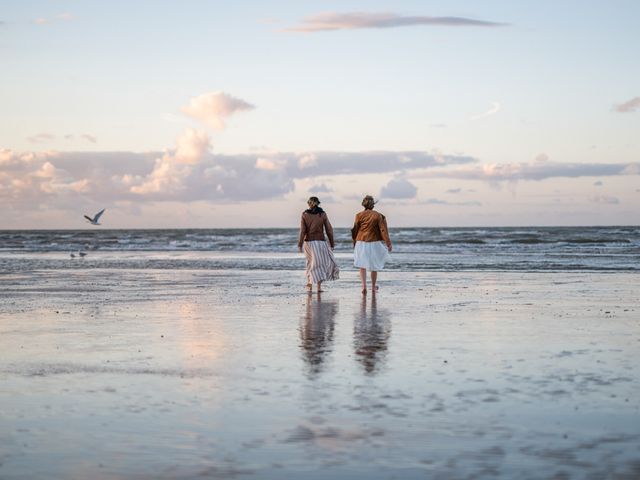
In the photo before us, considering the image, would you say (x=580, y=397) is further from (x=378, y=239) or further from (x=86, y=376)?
(x=378, y=239)

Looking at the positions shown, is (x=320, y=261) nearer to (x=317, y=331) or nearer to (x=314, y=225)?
(x=314, y=225)

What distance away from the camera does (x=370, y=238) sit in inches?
716

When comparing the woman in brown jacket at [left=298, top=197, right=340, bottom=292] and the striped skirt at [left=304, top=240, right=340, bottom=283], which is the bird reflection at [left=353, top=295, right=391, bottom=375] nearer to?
the striped skirt at [left=304, top=240, right=340, bottom=283]

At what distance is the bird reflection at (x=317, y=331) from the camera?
875 cm

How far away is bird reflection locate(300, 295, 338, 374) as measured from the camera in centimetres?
875

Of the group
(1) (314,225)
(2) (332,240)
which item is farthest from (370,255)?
(1) (314,225)

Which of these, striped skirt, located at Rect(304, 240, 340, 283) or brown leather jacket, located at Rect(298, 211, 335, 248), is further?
brown leather jacket, located at Rect(298, 211, 335, 248)

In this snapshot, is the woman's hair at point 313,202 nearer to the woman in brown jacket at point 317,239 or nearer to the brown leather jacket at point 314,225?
the woman in brown jacket at point 317,239

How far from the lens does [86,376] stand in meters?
7.77

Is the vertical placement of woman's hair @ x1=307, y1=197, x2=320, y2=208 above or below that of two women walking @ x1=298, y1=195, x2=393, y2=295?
above

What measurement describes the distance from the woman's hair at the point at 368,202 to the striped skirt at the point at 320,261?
1.18 meters

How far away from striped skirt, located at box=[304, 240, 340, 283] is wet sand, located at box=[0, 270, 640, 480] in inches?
142

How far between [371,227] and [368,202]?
1.72 feet

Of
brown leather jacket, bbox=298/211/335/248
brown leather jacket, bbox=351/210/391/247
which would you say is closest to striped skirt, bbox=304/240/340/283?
brown leather jacket, bbox=298/211/335/248
